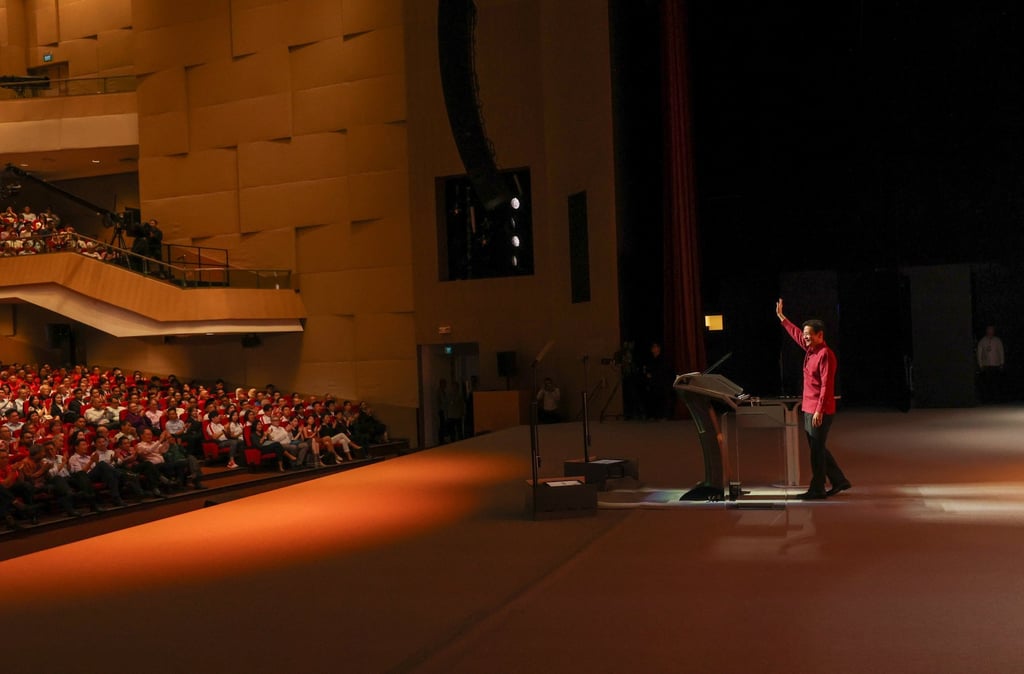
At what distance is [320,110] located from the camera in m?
21.8

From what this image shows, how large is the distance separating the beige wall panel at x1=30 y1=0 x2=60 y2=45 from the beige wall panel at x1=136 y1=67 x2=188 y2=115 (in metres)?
4.73

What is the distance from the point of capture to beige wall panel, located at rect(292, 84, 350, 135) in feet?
70.6

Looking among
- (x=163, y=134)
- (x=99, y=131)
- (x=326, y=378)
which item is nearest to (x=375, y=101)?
(x=163, y=134)

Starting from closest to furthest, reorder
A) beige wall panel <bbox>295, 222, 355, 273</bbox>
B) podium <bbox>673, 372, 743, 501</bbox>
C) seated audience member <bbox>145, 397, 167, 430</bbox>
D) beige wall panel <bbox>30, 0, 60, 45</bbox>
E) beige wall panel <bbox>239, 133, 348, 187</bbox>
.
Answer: podium <bbox>673, 372, 743, 501</bbox>, seated audience member <bbox>145, 397, 167, 430</bbox>, beige wall panel <bbox>295, 222, 355, 273</bbox>, beige wall panel <bbox>239, 133, 348, 187</bbox>, beige wall panel <bbox>30, 0, 60, 45</bbox>

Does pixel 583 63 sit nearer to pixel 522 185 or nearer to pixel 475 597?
pixel 522 185

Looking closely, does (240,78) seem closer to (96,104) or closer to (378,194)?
(96,104)

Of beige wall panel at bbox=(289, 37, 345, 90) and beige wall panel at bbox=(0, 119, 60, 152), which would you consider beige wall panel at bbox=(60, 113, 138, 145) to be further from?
beige wall panel at bbox=(289, 37, 345, 90)

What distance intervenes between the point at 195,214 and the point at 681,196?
12.3m

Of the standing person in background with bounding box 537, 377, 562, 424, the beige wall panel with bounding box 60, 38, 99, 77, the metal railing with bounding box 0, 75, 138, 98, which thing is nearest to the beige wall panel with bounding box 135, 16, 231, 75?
the metal railing with bounding box 0, 75, 138, 98

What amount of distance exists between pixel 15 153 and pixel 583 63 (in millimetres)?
14620

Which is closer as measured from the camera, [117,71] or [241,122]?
[241,122]

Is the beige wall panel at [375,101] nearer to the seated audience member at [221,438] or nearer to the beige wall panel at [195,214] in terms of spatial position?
the beige wall panel at [195,214]

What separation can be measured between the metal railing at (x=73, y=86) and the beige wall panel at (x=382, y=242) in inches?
297

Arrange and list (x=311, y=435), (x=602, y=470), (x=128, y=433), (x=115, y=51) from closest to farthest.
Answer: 1. (x=602, y=470)
2. (x=128, y=433)
3. (x=311, y=435)
4. (x=115, y=51)
